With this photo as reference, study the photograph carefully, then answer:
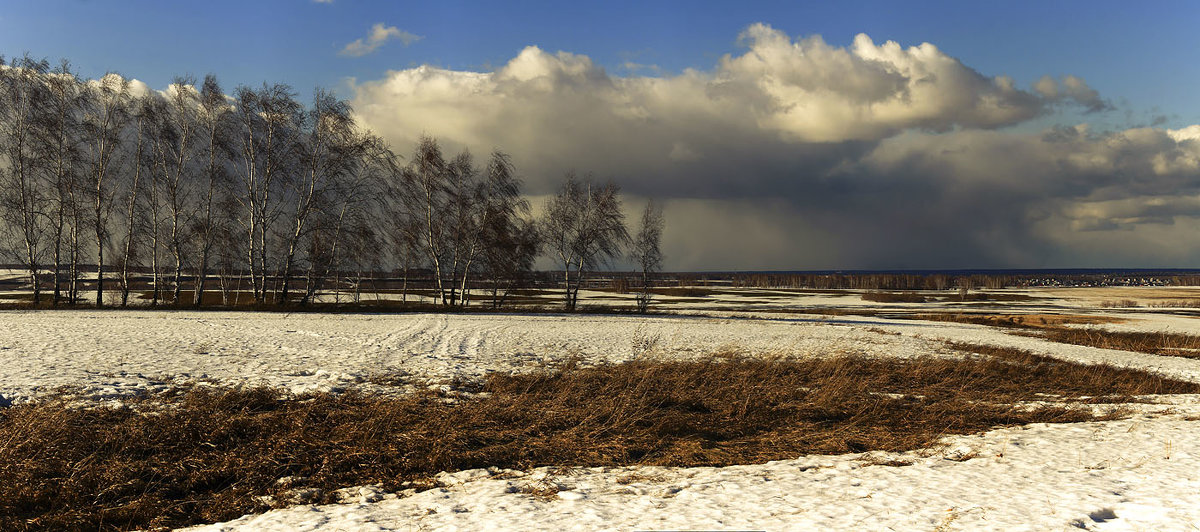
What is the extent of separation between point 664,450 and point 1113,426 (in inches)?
297

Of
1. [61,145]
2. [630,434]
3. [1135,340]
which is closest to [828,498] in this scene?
[630,434]

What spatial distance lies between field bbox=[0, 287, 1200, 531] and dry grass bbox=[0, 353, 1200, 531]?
5 centimetres

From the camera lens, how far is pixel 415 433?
27.0 ft

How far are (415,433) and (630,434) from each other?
9.53ft

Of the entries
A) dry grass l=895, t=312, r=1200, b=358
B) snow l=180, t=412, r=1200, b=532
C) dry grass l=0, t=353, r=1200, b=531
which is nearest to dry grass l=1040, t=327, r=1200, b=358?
dry grass l=895, t=312, r=1200, b=358

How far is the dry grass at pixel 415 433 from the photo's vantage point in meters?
6.47

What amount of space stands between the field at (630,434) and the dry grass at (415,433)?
0.05 metres

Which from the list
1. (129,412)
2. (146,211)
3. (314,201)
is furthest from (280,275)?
(129,412)

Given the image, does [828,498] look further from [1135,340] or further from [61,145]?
[61,145]

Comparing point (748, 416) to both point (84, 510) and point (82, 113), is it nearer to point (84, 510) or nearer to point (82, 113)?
point (84, 510)

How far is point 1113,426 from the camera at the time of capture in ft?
33.0

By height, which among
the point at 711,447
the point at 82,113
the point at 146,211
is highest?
the point at 82,113

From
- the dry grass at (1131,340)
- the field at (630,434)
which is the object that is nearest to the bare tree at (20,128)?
the field at (630,434)

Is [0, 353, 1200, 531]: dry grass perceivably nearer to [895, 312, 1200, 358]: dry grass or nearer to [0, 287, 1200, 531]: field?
[0, 287, 1200, 531]: field
